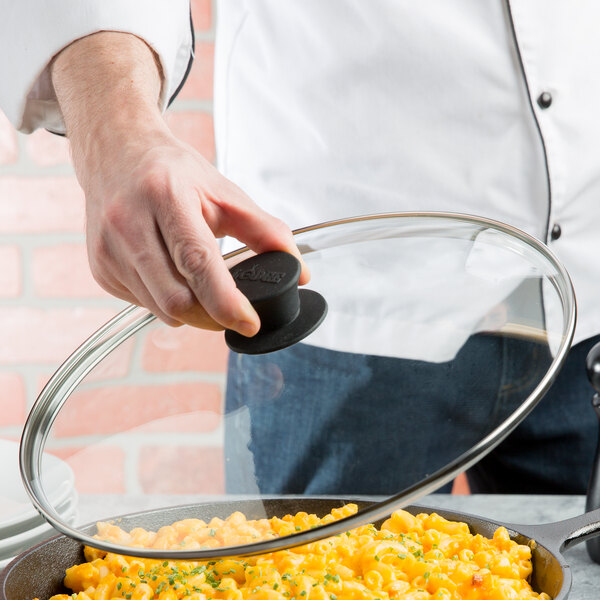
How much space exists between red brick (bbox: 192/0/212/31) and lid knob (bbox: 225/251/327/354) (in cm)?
114

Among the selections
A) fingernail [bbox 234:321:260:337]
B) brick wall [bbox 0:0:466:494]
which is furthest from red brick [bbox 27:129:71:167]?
fingernail [bbox 234:321:260:337]

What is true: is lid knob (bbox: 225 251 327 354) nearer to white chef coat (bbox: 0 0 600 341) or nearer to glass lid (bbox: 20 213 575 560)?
glass lid (bbox: 20 213 575 560)

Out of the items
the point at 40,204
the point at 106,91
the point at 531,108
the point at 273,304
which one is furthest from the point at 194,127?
the point at 273,304

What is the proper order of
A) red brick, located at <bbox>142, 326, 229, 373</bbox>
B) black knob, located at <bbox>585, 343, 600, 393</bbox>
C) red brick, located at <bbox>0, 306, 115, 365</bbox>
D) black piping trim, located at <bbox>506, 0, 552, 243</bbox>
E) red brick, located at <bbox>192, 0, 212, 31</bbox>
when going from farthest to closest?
red brick, located at <bbox>0, 306, 115, 365</bbox> → red brick, located at <bbox>192, 0, 212, 31</bbox> → black piping trim, located at <bbox>506, 0, 552, 243</bbox> → black knob, located at <bbox>585, 343, 600, 393</bbox> → red brick, located at <bbox>142, 326, 229, 373</bbox>

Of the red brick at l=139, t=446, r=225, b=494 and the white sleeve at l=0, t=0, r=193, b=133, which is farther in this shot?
the white sleeve at l=0, t=0, r=193, b=133

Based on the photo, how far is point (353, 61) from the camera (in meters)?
0.96

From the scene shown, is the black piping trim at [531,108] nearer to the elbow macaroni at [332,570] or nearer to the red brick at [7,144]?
the elbow macaroni at [332,570]

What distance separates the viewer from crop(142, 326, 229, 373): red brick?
2.01 ft

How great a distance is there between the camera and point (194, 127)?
163 centimetres

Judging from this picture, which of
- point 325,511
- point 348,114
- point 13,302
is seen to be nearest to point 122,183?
point 325,511

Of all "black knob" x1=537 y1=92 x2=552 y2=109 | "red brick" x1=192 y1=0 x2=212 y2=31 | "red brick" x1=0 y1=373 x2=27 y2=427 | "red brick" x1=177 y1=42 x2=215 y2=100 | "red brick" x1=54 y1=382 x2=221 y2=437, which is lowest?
"red brick" x1=0 y1=373 x2=27 y2=427

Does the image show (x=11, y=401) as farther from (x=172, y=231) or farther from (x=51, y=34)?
(x=172, y=231)

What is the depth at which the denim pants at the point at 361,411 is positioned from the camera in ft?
1.77

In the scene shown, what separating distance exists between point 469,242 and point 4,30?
48cm
